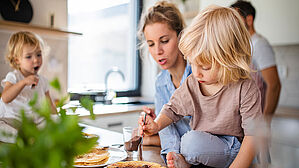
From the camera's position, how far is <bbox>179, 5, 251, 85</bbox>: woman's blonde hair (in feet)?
3.48

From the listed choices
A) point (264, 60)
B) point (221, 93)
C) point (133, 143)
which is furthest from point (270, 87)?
point (133, 143)

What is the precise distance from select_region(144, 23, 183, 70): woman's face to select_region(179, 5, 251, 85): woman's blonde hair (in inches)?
11.6

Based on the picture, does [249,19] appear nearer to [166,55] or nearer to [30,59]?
[166,55]

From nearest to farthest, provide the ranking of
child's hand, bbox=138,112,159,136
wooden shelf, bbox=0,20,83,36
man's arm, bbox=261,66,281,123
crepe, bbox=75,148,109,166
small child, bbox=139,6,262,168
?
crepe, bbox=75,148,109,166
small child, bbox=139,6,262,168
child's hand, bbox=138,112,159,136
wooden shelf, bbox=0,20,83,36
man's arm, bbox=261,66,281,123

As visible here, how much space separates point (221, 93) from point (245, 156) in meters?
0.26

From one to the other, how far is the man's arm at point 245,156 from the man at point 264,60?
1.14m

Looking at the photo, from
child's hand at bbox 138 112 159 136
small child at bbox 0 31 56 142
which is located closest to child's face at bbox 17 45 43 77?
small child at bbox 0 31 56 142

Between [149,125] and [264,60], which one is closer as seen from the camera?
[149,125]

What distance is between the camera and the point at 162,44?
56.4 inches

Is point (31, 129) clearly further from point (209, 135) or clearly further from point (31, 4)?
point (31, 4)

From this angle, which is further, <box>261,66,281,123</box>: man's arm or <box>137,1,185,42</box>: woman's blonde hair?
<box>261,66,281,123</box>: man's arm

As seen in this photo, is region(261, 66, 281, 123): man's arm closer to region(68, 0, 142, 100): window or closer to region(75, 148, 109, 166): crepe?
region(68, 0, 142, 100): window

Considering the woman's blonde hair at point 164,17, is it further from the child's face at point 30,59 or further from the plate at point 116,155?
the child's face at point 30,59

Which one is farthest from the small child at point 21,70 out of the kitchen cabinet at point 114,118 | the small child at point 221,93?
the small child at point 221,93
